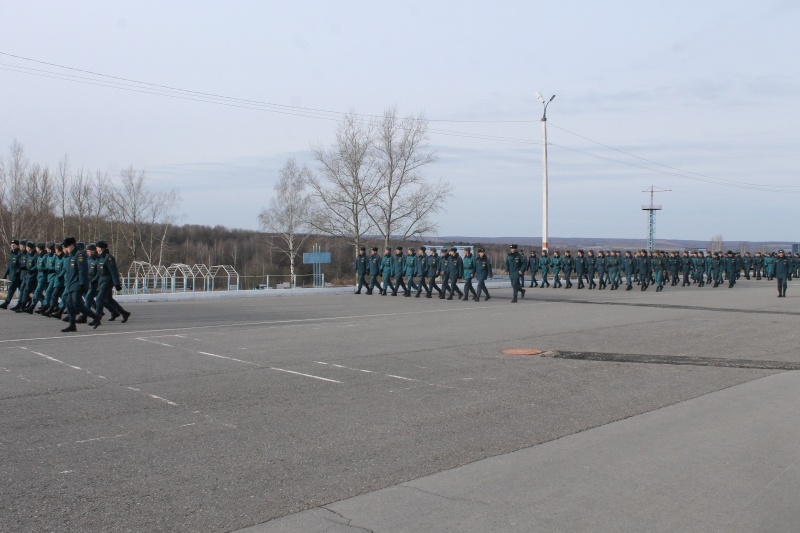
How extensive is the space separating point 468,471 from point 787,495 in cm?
235

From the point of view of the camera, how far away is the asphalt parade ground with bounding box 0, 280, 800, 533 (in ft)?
17.2

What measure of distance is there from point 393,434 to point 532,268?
108 ft

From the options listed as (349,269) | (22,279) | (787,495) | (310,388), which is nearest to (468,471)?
(787,495)

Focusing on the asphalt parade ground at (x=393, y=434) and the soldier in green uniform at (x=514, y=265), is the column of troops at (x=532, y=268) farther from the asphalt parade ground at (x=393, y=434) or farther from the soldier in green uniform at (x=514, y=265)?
the asphalt parade ground at (x=393, y=434)

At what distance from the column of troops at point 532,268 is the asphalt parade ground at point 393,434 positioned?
12.3 meters

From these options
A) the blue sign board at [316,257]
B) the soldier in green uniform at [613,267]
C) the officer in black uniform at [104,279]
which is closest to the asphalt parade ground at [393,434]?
the officer in black uniform at [104,279]

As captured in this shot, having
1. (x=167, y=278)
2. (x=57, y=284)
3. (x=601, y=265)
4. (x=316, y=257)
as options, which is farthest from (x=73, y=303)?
(x=167, y=278)

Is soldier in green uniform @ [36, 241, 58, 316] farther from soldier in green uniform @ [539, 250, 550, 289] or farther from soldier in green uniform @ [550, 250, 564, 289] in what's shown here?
soldier in green uniform @ [550, 250, 564, 289]

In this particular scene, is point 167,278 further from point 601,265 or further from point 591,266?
point 601,265

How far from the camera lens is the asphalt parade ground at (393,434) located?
17.2 ft

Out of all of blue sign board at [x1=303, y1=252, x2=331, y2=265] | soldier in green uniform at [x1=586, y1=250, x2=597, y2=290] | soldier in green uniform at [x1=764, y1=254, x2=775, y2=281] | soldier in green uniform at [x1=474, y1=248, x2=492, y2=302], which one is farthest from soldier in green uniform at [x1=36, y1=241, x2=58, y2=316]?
soldier in green uniform at [x1=764, y1=254, x2=775, y2=281]

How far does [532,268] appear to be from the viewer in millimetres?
39438

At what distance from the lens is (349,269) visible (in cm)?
7362

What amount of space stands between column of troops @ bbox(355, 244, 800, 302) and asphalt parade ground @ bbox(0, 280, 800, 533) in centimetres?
1227
